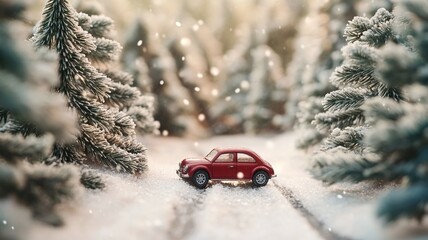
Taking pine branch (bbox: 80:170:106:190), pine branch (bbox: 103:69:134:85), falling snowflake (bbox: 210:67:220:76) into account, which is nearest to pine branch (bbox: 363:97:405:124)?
pine branch (bbox: 80:170:106:190)

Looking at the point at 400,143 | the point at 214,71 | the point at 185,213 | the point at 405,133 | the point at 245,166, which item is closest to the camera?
the point at 405,133

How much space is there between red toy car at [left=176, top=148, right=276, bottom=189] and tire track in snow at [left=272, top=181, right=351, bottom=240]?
0.88 m

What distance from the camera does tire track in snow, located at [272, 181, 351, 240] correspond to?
41.8ft

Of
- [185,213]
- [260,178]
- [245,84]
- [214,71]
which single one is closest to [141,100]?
[260,178]

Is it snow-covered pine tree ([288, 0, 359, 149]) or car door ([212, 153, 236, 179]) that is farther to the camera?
snow-covered pine tree ([288, 0, 359, 149])

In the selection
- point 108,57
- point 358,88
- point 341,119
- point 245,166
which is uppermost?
point 108,57

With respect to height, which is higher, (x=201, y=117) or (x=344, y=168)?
(x=201, y=117)

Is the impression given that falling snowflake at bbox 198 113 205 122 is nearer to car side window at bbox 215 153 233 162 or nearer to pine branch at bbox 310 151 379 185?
car side window at bbox 215 153 233 162

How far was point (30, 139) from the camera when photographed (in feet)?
39.1

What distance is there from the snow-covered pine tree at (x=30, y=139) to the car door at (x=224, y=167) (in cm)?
569

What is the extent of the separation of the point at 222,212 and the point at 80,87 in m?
6.09

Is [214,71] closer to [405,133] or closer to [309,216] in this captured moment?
[309,216]

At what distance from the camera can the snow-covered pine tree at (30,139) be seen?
10375mm

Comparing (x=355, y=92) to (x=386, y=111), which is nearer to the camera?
(x=386, y=111)
